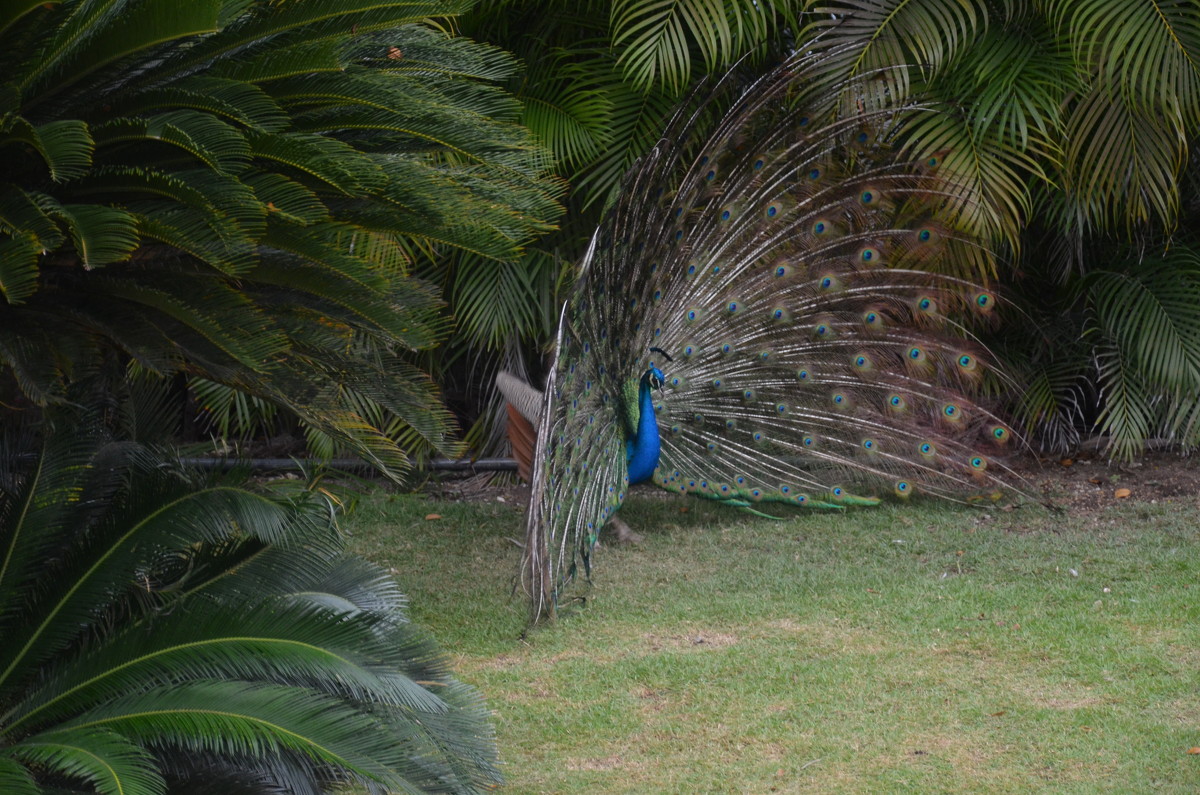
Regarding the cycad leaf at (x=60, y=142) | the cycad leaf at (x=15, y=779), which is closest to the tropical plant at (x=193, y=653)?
the cycad leaf at (x=15, y=779)

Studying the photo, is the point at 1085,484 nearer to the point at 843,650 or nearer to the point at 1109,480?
the point at 1109,480

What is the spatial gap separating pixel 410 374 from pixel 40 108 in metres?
1.18

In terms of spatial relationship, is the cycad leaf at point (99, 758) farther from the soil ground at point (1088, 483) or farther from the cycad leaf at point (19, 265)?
the soil ground at point (1088, 483)

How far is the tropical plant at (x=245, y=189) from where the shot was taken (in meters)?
2.45

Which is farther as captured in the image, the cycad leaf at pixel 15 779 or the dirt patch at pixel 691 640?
the dirt patch at pixel 691 640

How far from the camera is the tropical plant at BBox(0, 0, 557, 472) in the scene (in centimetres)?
245

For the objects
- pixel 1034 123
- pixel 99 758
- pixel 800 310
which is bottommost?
pixel 99 758

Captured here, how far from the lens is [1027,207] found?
6.56 metres

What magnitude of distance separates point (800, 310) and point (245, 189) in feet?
14.4

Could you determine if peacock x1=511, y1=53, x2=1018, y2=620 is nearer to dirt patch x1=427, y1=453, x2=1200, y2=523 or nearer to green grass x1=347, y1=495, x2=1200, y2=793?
green grass x1=347, y1=495, x2=1200, y2=793

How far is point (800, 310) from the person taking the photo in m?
6.50

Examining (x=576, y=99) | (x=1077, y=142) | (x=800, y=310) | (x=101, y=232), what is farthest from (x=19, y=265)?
(x=1077, y=142)

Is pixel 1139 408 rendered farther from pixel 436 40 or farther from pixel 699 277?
pixel 436 40

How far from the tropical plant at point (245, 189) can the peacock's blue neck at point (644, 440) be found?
271cm
